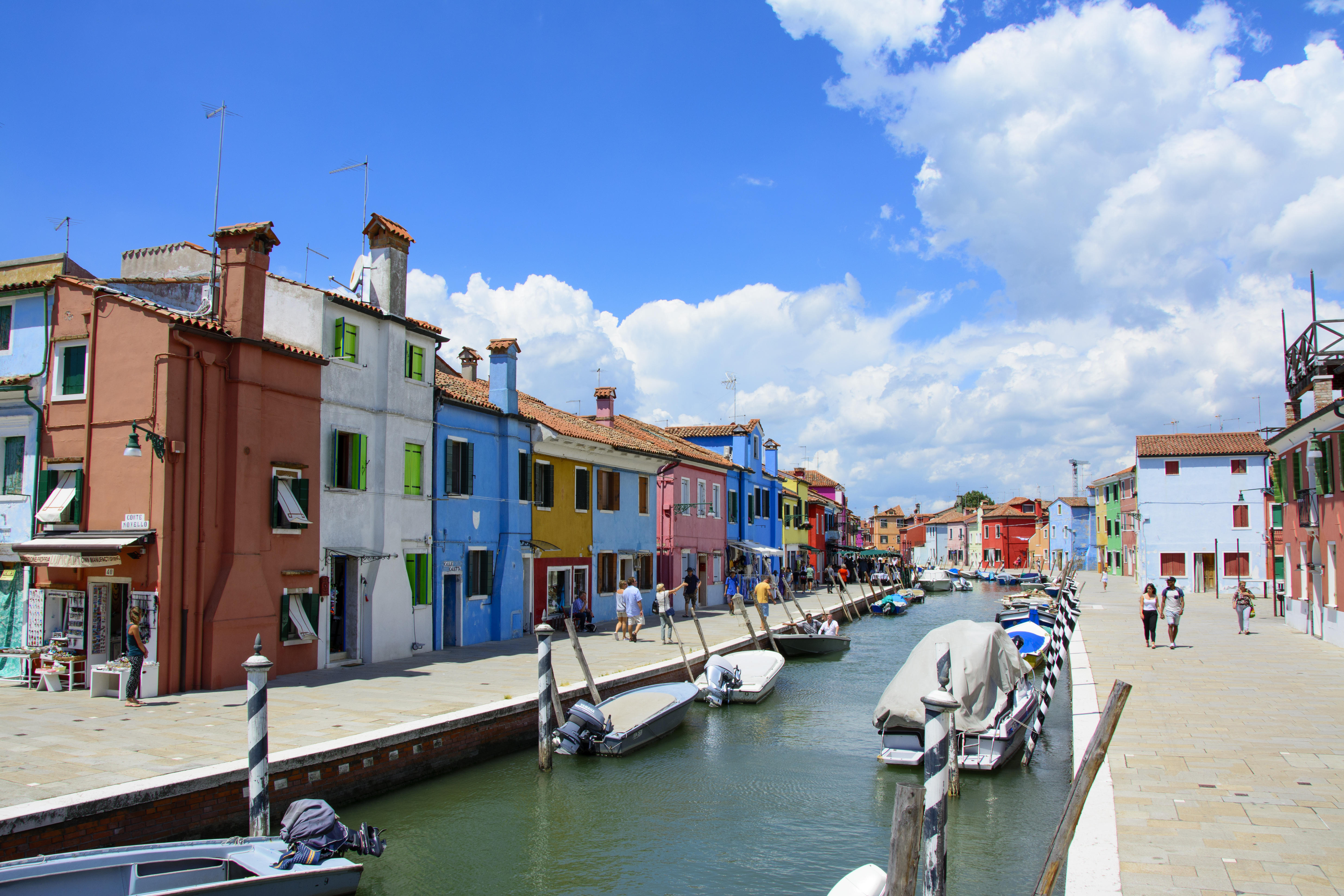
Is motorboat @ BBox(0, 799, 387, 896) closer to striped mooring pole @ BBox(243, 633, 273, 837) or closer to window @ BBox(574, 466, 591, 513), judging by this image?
striped mooring pole @ BBox(243, 633, 273, 837)

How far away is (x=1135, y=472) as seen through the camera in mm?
55875

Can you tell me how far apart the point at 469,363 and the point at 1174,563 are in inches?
1582

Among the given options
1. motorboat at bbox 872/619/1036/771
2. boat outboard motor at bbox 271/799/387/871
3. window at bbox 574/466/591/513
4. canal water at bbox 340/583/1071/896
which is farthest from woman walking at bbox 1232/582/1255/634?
boat outboard motor at bbox 271/799/387/871

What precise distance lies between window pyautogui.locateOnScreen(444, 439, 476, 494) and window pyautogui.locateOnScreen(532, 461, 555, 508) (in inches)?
102

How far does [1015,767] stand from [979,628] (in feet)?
6.96

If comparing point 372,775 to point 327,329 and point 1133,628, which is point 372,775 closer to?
point 327,329

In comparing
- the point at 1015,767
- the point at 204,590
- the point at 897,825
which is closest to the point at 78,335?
the point at 204,590

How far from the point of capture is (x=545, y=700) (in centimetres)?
1373

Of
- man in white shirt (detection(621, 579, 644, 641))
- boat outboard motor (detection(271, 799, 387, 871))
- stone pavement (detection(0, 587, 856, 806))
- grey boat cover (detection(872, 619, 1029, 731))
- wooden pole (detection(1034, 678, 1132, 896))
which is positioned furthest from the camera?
man in white shirt (detection(621, 579, 644, 641))

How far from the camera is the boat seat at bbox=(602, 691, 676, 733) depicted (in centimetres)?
1488

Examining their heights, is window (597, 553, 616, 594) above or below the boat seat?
above

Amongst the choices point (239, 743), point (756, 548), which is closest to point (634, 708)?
point (239, 743)

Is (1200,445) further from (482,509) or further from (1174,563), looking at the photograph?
(482,509)

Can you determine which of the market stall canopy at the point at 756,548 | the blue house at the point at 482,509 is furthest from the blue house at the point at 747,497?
the blue house at the point at 482,509
